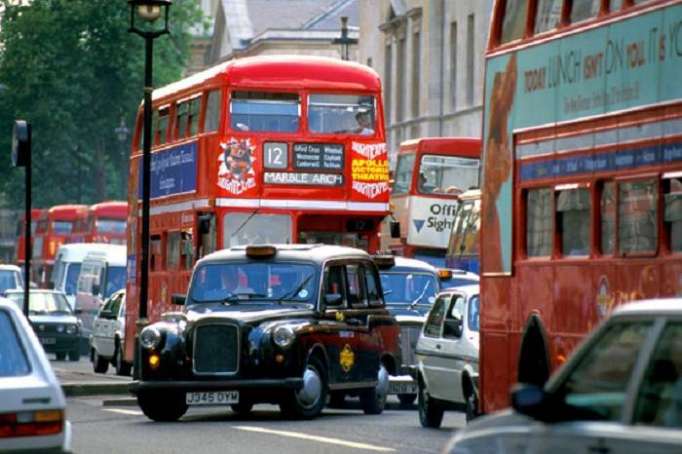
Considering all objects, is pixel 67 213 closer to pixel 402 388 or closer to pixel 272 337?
pixel 402 388

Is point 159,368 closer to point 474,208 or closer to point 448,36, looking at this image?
point 474,208

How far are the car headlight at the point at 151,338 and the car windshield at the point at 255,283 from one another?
1.18 metres

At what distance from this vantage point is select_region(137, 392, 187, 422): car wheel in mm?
25266

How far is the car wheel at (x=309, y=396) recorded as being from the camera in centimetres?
2492

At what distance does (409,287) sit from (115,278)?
2870cm

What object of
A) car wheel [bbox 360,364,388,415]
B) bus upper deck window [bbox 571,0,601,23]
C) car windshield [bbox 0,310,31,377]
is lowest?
car wheel [bbox 360,364,388,415]

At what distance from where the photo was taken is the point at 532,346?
737 inches

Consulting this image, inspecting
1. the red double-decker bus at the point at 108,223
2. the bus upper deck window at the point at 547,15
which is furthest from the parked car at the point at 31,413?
the red double-decker bus at the point at 108,223

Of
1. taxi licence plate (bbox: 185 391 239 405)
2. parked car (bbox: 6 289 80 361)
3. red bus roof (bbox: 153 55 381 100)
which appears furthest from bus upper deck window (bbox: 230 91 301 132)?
parked car (bbox: 6 289 80 361)

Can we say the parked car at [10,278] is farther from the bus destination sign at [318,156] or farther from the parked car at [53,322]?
the bus destination sign at [318,156]

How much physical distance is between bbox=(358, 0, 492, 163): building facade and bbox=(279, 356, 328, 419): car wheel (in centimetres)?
4073

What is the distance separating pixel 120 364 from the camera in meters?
42.3

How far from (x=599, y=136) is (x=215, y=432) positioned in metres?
6.39

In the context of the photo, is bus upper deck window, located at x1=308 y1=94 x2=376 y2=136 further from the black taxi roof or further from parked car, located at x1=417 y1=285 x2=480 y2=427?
parked car, located at x1=417 y1=285 x2=480 y2=427
